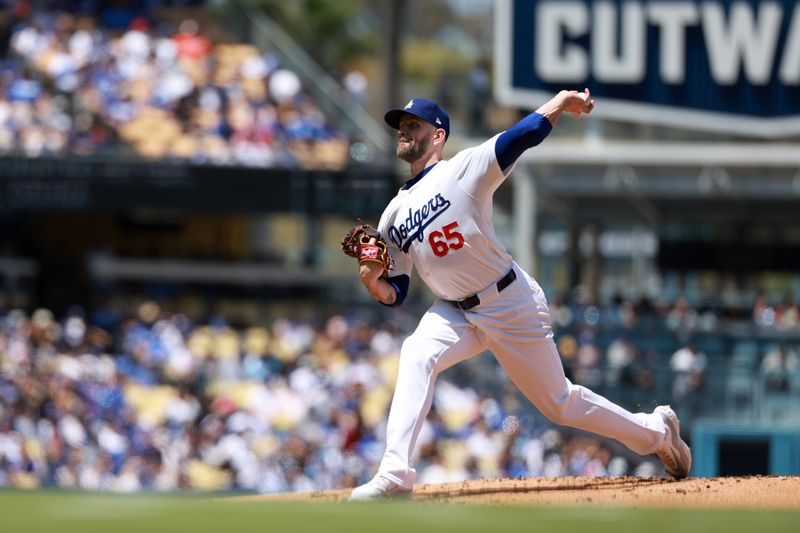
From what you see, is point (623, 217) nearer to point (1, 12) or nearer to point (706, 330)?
point (706, 330)

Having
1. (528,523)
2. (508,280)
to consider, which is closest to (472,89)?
(508,280)

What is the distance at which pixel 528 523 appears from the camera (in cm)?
368

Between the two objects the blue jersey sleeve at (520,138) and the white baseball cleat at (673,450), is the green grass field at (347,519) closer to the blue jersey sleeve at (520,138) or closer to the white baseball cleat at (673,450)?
the blue jersey sleeve at (520,138)

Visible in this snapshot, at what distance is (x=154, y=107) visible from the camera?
55.2 feet

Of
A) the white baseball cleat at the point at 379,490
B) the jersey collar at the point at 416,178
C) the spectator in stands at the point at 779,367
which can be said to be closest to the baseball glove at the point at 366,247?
the jersey collar at the point at 416,178

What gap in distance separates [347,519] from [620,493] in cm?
217

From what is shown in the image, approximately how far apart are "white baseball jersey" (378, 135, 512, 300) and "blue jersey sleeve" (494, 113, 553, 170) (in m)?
0.03

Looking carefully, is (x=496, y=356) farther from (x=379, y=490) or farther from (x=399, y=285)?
(x=379, y=490)

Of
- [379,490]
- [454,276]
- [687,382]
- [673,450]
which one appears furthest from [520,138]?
[687,382]

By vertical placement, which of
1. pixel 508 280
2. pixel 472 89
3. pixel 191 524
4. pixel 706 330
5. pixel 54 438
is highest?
pixel 472 89

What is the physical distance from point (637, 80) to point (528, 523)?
522 inches

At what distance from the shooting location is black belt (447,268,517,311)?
5680 millimetres

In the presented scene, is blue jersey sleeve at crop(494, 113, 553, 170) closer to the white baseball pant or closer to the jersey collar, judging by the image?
the jersey collar

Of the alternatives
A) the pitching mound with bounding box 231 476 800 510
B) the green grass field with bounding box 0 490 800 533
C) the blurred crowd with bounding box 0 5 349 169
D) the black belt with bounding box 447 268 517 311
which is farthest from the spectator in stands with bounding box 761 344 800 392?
the green grass field with bounding box 0 490 800 533
